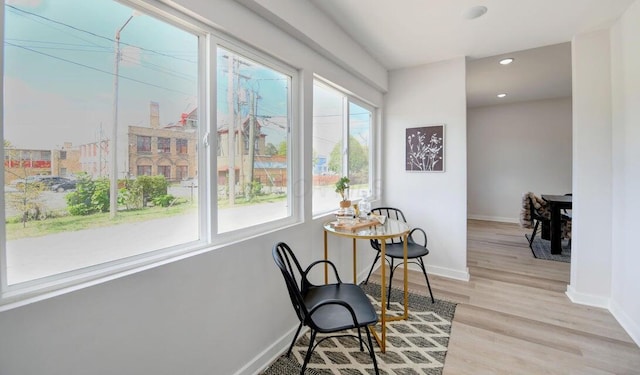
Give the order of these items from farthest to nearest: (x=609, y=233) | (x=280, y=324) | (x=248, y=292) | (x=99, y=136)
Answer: (x=609, y=233) < (x=280, y=324) < (x=248, y=292) < (x=99, y=136)

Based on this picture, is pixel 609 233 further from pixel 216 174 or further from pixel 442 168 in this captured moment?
pixel 216 174

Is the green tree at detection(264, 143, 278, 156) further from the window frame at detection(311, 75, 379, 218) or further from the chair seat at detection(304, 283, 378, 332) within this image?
the chair seat at detection(304, 283, 378, 332)

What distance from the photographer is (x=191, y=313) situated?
142 cm

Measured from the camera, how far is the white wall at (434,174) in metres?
3.24

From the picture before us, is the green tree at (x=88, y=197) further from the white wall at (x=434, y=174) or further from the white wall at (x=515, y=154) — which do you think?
the white wall at (x=515, y=154)

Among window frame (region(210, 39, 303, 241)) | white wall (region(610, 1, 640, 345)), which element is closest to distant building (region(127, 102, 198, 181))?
window frame (region(210, 39, 303, 241))

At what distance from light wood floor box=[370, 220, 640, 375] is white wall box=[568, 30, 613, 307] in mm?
300

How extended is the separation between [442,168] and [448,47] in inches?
53.1

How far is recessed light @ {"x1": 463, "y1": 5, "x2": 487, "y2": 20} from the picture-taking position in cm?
224

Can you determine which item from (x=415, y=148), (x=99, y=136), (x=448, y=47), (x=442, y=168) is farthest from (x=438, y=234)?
(x=99, y=136)

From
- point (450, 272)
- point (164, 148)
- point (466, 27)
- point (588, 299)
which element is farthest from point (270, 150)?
point (588, 299)

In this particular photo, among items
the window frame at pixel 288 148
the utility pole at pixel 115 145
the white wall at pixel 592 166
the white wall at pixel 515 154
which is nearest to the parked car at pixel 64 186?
the utility pole at pixel 115 145

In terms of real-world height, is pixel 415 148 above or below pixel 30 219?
above

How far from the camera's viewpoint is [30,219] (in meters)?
1.03
